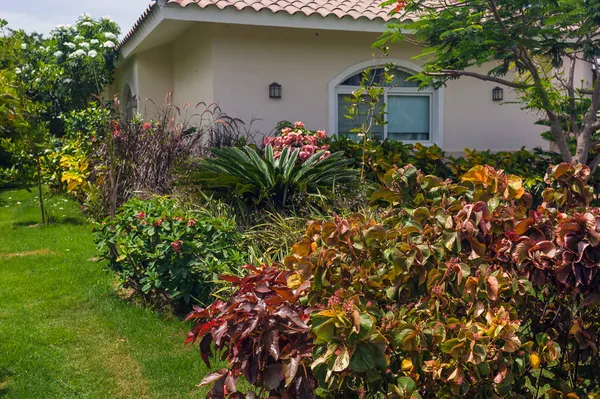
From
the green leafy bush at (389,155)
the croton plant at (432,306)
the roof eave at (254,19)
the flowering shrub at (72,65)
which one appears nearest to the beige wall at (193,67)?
the roof eave at (254,19)

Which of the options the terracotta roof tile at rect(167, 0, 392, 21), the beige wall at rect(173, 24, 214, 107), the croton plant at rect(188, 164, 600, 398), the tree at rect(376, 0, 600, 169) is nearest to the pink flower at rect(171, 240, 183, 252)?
the croton plant at rect(188, 164, 600, 398)

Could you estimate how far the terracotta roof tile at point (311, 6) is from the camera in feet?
33.4

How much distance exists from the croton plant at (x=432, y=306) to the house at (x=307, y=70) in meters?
7.79

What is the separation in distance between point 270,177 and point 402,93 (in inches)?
225

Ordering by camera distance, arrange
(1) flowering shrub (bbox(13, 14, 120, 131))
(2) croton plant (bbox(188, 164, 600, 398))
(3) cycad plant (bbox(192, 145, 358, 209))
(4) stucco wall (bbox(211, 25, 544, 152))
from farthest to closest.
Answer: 1. (1) flowering shrub (bbox(13, 14, 120, 131))
2. (4) stucco wall (bbox(211, 25, 544, 152))
3. (3) cycad plant (bbox(192, 145, 358, 209))
4. (2) croton plant (bbox(188, 164, 600, 398))

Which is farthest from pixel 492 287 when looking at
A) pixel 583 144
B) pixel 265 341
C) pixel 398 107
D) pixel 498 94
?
pixel 498 94

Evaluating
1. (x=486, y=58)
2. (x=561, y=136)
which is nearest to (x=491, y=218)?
(x=486, y=58)

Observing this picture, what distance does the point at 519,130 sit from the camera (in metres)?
13.2

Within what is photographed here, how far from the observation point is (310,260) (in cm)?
283

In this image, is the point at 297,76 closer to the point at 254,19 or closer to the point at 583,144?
the point at 254,19

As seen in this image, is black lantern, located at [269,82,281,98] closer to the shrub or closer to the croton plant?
the shrub

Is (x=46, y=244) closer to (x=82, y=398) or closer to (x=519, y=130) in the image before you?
(x=82, y=398)

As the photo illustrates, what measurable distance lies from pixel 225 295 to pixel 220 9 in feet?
19.1

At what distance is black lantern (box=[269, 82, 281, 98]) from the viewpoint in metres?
11.4
